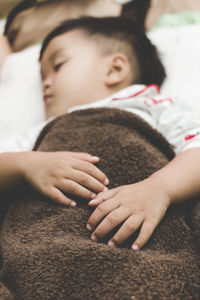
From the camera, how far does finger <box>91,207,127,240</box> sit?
19.8 inches

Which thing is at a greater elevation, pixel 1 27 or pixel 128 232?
pixel 1 27

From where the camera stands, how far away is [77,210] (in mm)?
556

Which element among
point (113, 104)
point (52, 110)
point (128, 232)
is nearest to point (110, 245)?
point (128, 232)

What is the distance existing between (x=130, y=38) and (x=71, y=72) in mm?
328

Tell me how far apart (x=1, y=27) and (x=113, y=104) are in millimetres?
876

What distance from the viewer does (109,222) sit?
505 millimetres

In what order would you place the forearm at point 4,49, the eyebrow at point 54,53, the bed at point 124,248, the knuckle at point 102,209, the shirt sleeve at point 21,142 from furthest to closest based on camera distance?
the forearm at point 4,49 → the eyebrow at point 54,53 → the shirt sleeve at point 21,142 → the knuckle at point 102,209 → the bed at point 124,248

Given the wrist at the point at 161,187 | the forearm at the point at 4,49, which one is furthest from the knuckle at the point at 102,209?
the forearm at the point at 4,49

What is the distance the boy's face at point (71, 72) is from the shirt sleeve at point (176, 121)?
0.21 meters

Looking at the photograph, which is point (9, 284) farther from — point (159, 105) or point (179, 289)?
point (159, 105)

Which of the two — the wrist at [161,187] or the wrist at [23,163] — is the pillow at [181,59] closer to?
the wrist at [161,187]

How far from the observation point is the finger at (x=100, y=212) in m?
0.52

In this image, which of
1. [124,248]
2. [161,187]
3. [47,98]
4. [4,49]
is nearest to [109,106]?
[47,98]

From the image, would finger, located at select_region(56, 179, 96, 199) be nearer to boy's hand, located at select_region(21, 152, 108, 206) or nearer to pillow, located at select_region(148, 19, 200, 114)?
boy's hand, located at select_region(21, 152, 108, 206)
